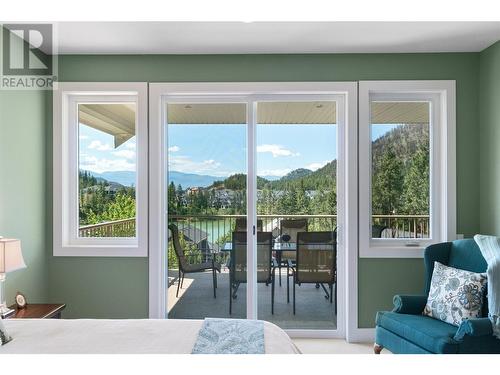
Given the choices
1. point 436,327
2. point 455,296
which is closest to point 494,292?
point 455,296

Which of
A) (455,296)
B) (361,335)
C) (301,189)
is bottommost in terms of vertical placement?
(361,335)

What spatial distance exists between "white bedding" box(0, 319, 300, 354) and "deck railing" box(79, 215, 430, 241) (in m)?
1.40

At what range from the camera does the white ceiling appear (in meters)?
2.46

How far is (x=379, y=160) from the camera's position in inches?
123

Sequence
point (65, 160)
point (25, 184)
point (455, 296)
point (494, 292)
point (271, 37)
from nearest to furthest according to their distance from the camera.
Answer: point (494, 292), point (455, 296), point (271, 37), point (25, 184), point (65, 160)

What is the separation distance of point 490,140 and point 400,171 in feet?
2.42

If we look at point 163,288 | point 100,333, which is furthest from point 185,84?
point 100,333

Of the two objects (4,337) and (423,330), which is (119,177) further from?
(423,330)

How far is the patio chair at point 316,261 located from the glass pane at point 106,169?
5.23ft

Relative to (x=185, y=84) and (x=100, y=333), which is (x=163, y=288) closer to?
(x=100, y=333)

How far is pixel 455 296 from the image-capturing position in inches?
92.7

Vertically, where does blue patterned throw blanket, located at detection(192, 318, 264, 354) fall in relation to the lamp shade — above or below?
below

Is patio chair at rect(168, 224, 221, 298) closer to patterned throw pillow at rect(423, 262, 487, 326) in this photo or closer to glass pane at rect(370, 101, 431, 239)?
glass pane at rect(370, 101, 431, 239)

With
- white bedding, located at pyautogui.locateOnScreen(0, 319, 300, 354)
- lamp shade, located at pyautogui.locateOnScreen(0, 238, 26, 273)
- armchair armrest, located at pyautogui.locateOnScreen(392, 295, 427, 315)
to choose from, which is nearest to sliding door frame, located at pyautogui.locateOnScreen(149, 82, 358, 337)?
armchair armrest, located at pyautogui.locateOnScreen(392, 295, 427, 315)
